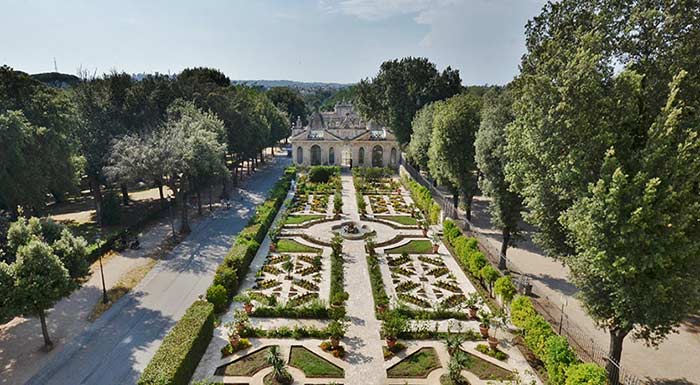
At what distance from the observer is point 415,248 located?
32688 mm

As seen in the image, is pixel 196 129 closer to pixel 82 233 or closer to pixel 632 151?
pixel 82 233

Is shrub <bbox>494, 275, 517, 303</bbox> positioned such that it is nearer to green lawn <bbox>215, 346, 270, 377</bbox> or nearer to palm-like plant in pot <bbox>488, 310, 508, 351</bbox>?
palm-like plant in pot <bbox>488, 310, 508, 351</bbox>

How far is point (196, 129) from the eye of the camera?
3678cm

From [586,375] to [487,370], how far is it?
14.3 ft

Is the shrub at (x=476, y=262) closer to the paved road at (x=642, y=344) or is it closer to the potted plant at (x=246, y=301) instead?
the paved road at (x=642, y=344)

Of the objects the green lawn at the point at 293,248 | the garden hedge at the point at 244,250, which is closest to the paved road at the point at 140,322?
the garden hedge at the point at 244,250

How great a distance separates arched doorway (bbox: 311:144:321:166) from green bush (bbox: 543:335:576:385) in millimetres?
55092

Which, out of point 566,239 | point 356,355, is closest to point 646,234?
point 566,239

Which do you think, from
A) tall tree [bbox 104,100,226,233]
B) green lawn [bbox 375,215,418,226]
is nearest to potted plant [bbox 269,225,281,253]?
tall tree [bbox 104,100,226,233]

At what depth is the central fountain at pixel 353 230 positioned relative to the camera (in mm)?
34812

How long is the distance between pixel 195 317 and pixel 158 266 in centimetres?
1157

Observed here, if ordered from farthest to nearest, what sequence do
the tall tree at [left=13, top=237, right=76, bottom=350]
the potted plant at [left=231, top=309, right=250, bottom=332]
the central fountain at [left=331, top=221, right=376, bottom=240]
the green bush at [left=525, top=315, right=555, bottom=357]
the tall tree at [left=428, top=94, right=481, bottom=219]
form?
the tall tree at [left=428, top=94, right=481, bottom=219] → the central fountain at [left=331, top=221, right=376, bottom=240] → the potted plant at [left=231, top=309, right=250, bottom=332] → the green bush at [left=525, top=315, right=555, bottom=357] → the tall tree at [left=13, top=237, right=76, bottom=350]

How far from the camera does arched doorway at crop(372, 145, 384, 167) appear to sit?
68562mm

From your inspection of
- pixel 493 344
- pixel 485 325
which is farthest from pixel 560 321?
pixel 493 344
